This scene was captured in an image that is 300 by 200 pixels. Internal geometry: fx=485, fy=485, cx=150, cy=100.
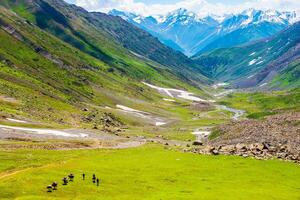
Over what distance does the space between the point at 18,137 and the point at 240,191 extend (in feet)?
220

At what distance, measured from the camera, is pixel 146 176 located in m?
86.1

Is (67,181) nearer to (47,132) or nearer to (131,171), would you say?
(131,171)

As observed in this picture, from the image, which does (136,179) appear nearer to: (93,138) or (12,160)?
(12,160)

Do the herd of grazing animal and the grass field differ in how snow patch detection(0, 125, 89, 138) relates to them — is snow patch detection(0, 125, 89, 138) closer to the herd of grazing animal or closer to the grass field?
the grass field

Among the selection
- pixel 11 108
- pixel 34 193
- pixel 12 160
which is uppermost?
pixel 11 108

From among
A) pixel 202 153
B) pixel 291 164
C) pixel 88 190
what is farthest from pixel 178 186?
pixel 202 153

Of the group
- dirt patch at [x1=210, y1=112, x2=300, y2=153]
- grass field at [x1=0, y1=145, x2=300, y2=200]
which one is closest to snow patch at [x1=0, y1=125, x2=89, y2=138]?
grass field at [x1=0, y1=145, x2=300, y2=200]

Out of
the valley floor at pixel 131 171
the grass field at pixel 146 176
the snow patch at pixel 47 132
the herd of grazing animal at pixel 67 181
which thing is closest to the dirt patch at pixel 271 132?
the valley floor at pixel 131 171

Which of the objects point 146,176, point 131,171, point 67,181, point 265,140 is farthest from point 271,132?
point 67,181

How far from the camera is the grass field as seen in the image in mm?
70875

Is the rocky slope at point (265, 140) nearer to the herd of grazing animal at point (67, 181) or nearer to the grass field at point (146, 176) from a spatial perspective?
the grass field at point (146, 176)

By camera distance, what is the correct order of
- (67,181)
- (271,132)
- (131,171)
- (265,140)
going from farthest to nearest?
(271,132)
(265,140)
(131,171)
(67,181)

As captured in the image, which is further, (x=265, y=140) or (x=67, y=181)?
(x=265, y=140)

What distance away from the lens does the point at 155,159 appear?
107625 mm
